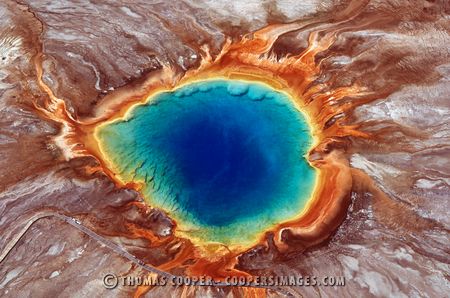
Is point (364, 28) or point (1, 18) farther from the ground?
point (364, 28)

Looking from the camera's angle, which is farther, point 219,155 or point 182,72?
point 182,72

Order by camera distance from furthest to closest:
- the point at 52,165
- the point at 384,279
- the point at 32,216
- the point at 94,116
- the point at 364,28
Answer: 1. the point at 364,28
2. the point at 94,116
3. the point at 52,165
4. the point at 32,216
5. the point at 384,279

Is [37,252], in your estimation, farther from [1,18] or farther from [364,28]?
[364,28]

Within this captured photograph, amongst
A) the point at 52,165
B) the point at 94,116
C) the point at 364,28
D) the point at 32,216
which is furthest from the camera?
the point at 364,28

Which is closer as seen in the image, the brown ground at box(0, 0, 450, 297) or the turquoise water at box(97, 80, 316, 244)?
the brown ground at box(0, 0, 450, 297)

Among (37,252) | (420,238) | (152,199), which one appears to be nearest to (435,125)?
(420,238)

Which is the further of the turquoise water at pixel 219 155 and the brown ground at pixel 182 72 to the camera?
the turquoise water at pixel 219 155

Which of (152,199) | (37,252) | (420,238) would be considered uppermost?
(420,238)

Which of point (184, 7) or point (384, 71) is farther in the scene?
point (184, 7)
